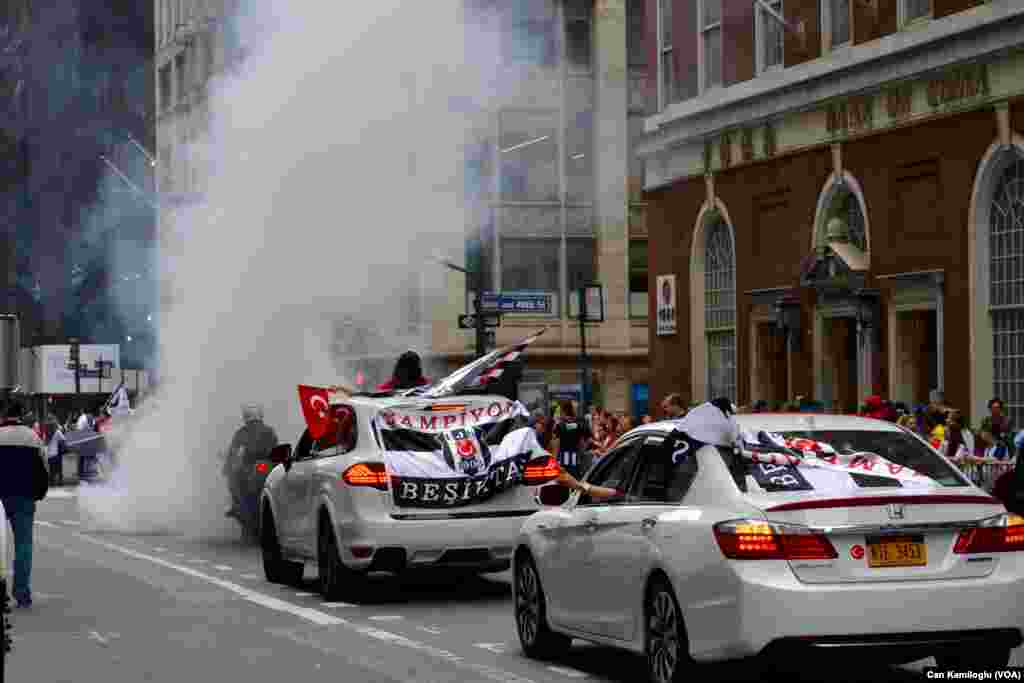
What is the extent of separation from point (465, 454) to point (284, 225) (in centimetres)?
1371

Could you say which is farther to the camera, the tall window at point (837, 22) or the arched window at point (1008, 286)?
the tall window at point (837, 22)

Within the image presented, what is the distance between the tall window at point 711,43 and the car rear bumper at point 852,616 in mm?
25978

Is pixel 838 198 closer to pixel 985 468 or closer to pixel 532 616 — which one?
pixel 985 468

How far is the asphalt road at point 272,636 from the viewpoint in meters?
12.8

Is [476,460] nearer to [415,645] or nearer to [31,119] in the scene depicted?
[415,645]

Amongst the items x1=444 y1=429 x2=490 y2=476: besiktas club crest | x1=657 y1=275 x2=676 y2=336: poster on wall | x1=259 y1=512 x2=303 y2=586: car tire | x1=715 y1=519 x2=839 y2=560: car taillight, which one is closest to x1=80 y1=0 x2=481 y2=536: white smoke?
x1=657 y1=275 x2=676 y2=336: poster on wall

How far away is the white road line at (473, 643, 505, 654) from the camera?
1406 centimetres

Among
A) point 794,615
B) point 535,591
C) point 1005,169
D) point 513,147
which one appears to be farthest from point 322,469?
point 513,147

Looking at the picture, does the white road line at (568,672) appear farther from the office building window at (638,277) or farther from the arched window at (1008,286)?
the office building window at (638,277)

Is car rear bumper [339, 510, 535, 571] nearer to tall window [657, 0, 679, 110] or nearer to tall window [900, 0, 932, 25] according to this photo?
tall window [900, 0, 932, 25]

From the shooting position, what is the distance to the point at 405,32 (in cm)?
2991

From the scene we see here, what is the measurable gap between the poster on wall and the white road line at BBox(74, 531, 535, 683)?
16250 mm

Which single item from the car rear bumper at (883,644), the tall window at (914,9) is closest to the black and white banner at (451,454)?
the car rear bumper at (883,644)

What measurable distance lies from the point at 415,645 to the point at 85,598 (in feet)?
17.6
